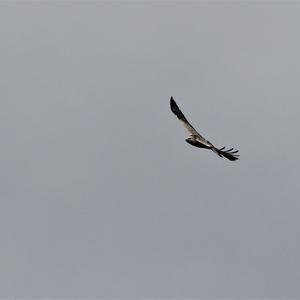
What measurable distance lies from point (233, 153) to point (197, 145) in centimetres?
306

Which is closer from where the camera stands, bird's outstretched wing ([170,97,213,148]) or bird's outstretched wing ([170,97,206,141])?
bird's outstretched wing ([170,97,213,148])

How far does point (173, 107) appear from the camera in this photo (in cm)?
8862

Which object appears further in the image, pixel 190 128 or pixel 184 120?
pixel 184 120

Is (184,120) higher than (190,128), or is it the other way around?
(184,120)

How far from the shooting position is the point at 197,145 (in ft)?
281

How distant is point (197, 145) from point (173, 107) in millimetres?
4347

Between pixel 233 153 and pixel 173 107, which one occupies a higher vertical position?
pixel 173 107

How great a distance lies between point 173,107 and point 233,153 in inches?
277

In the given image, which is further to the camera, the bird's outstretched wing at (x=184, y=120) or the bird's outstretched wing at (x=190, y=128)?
the bird's outstretched wing at (x=184, y=120)

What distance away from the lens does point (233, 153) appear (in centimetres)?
8400
